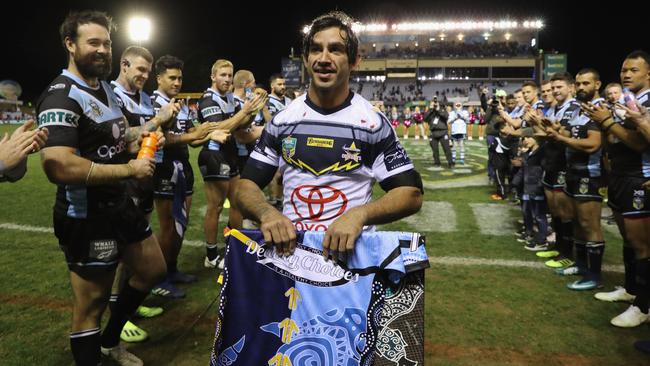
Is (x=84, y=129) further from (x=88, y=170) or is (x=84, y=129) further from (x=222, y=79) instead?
(x=222, y=79)

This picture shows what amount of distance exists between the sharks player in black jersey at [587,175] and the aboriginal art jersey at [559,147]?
254mm

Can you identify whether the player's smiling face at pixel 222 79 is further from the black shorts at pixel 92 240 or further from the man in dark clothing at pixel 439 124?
the man in dark clothing at pixel 439 124

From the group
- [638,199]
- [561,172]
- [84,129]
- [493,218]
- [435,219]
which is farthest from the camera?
[493,218]

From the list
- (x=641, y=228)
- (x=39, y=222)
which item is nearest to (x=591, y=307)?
(x=641, y=228)

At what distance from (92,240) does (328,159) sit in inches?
74.9

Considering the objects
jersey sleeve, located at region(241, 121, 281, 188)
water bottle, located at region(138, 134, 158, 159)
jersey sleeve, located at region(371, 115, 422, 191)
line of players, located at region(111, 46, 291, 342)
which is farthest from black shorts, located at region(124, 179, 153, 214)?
jersey sleeve, located at region(371, 115, 422, 191)

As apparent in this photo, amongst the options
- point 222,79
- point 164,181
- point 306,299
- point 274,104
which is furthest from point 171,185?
point 274,104

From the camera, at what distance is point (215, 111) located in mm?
6258

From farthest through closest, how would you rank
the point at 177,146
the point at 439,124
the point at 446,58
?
the point at 446,58 < the point at 439,124 < the point at 177,146

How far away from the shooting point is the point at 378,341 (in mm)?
1971

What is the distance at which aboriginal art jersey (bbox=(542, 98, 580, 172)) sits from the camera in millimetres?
5891

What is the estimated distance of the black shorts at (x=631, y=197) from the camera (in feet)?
14.5

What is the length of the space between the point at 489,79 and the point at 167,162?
238 feet

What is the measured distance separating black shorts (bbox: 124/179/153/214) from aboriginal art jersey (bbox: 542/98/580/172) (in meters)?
5.34
